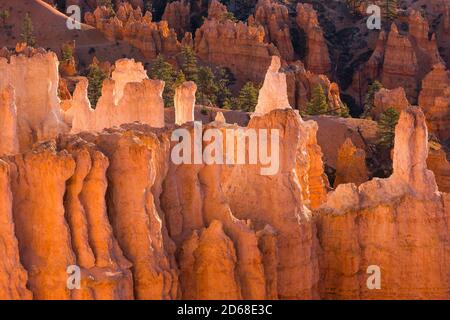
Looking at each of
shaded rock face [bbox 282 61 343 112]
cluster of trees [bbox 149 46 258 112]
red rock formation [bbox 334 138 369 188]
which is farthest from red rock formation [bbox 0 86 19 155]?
shaded rock face [bbox 282 61 343 112]

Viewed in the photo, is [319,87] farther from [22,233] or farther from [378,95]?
[22,233]

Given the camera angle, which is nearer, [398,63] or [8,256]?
[8,256]

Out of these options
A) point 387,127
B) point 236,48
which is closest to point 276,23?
point 236,48

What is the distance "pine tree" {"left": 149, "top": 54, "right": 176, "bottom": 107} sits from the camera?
70231 millimetres

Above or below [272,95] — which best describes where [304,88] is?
above

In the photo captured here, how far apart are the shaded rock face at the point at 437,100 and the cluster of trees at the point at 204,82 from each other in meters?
9.63

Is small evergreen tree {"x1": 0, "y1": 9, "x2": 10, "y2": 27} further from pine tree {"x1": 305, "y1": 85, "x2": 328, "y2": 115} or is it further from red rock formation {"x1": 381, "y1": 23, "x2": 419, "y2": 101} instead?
pine tree {"x1": 305, "y1": 85, "x2": 328, "y2": 115}

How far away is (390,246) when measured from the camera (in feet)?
103

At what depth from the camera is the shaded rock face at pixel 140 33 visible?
91.4 meters

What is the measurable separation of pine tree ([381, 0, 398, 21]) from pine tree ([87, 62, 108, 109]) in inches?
1365

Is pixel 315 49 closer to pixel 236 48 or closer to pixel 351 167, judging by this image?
pixel 236 48

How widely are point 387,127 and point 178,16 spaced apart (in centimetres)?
4202

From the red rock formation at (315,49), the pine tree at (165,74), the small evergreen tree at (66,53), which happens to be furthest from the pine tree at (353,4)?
the small evergreen tree at (66,53)
